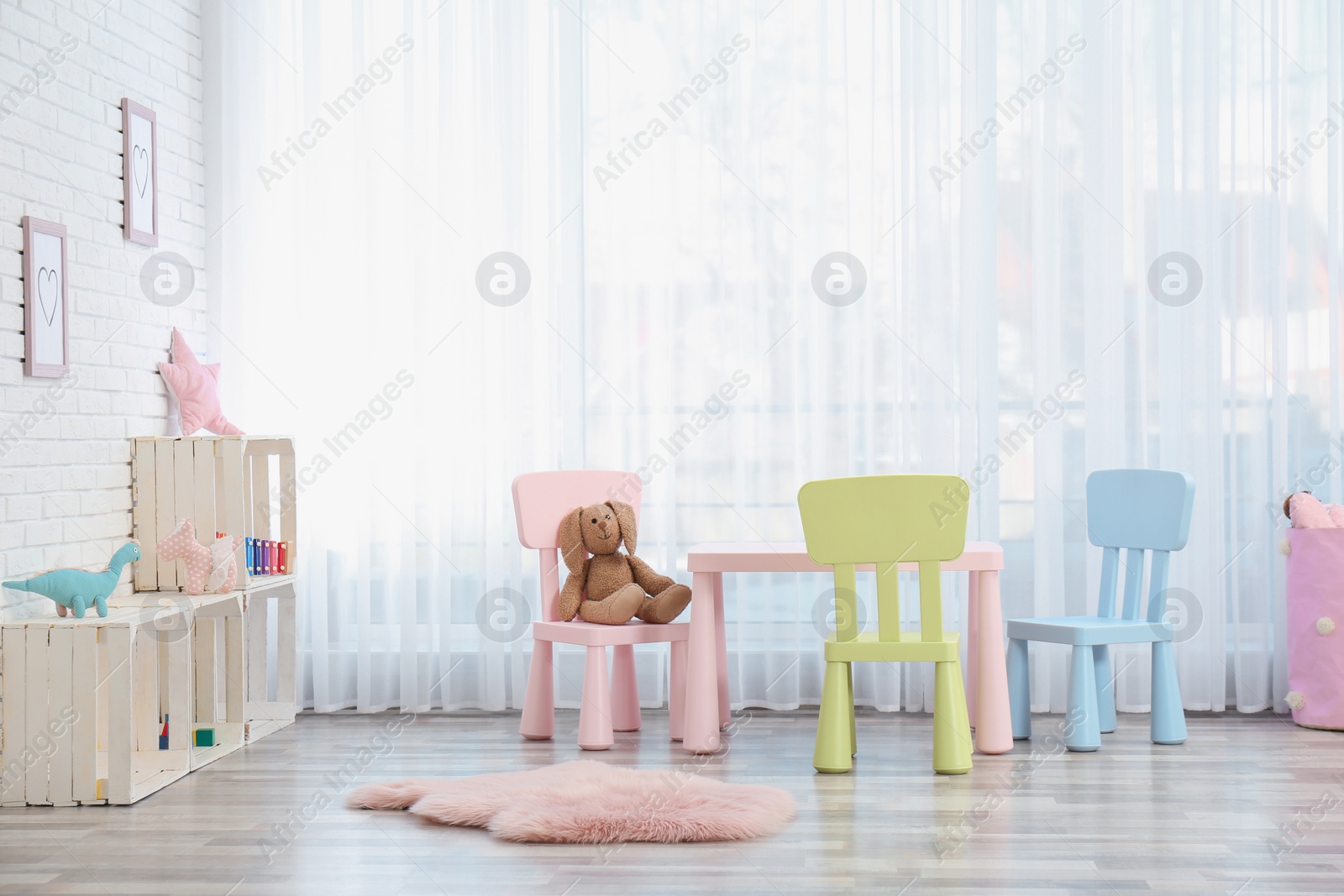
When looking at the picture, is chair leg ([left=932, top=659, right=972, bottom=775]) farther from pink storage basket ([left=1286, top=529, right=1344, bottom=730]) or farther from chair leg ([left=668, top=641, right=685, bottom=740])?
pink storage basket ([left=1286, top=529, right=1344, bottom=730])

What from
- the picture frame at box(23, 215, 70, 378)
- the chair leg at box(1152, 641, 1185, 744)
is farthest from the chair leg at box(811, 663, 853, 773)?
the picture frame at box(23, 215, 70, 378)

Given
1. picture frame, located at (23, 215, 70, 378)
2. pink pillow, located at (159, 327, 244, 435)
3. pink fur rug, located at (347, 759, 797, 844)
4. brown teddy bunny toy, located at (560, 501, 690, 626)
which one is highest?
picture frame, located at (23, 215, 70, 378)

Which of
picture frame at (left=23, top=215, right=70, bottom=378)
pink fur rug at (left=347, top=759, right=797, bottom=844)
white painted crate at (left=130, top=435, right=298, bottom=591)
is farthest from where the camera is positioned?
white painted crate at (left=130, top=435, right=298, bottom=591)

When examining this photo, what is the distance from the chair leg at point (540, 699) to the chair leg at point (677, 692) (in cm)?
33

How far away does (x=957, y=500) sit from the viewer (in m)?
2.80

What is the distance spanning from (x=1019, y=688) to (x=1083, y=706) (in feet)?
0.77

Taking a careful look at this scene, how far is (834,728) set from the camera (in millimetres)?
2875

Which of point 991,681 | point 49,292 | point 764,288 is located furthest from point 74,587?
point 991,681

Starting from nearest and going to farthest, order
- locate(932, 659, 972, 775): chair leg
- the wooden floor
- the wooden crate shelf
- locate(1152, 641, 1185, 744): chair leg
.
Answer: the wooden floor, the wooden crate shelf, locate(932, 659, 972, 775): chair leg, locate(1152, 641, 1185, 744): chair leg

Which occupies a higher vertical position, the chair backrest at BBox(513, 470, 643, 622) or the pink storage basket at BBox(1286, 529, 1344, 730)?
the chair backrest at BBox(513, 470, 643, 622)

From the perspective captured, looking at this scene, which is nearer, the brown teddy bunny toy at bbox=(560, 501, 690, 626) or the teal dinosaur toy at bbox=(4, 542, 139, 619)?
the teal dinosaur toy at bbox=(4, 542, 139, 619)

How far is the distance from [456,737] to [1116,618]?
1.84 meters

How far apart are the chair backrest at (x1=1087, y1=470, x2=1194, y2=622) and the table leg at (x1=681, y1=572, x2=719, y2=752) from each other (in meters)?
1.13

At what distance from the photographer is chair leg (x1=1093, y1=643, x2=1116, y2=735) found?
331 centimetres
